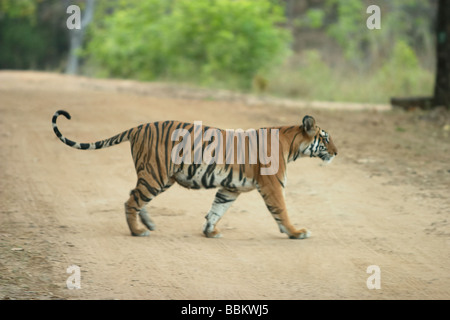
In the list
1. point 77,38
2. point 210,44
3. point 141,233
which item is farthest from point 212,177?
point 77,38

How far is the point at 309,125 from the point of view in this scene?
21.6 feet

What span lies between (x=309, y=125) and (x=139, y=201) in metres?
1.73

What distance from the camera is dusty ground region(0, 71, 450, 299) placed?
17.8ft

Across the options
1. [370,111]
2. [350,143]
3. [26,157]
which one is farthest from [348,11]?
[26,157]

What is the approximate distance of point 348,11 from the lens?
108ft

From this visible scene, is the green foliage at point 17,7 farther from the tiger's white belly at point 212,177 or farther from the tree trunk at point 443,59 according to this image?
the tiger's white belly at point 212,177

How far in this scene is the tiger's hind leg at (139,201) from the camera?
21.0ft

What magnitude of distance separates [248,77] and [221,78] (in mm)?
879

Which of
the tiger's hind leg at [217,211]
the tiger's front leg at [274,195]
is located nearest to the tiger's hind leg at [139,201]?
the tiger's hind leg at [217,211]

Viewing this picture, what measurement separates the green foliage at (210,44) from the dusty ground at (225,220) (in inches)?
262

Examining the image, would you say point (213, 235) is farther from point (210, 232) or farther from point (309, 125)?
point (309, 125)
